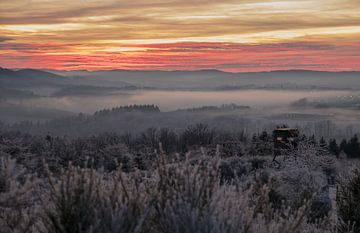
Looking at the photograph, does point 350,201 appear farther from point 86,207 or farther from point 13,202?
point 13,202

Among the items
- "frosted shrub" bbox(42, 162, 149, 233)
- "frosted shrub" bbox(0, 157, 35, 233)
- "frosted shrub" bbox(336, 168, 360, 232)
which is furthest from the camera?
"frosted shrub" bbox(336, 168, 360, 232)

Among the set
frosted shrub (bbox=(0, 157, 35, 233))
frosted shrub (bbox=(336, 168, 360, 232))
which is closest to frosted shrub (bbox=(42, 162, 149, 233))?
frosted shrub (bbox=(0, 157, 35, 233))

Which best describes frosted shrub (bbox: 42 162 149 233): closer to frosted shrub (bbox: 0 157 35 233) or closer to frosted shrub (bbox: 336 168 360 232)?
frosted shrub (bbox: 0 157 35 233)

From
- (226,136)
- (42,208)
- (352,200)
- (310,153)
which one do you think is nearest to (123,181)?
(42,208)

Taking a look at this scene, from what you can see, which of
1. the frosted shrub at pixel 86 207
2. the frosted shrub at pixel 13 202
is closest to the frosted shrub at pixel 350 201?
the frosted shrub at pixel 86 207

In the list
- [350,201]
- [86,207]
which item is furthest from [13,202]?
[350,201]

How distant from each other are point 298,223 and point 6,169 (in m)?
3.65

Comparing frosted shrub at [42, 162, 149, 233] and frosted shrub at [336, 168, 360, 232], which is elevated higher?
frosted shrub at [42, 162, 149, 233]

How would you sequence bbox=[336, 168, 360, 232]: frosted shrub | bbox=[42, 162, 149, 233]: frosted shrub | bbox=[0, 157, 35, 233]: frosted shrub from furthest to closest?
bbox=[336, 168, 360, 232]: frosted shrub < bbox=[0, 157, 35, 233]: frosted shrub < bbox=[42, 162, 149, 233]: frosted shrub

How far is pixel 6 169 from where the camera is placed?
6570 millimetres

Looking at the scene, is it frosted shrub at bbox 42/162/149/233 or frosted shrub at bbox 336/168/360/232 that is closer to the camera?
frosted shrub at bbox 42/162/149/233

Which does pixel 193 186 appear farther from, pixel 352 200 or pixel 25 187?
pixel 352 200

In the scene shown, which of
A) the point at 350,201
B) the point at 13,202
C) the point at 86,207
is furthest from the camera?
the point at 350,201

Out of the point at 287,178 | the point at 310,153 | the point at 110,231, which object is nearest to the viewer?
the point at 110,231
